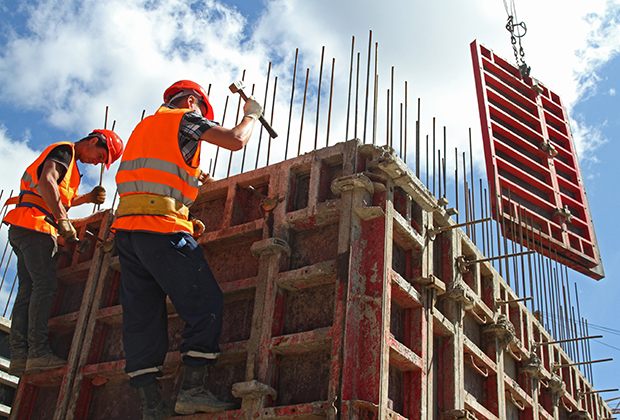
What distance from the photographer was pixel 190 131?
450cm

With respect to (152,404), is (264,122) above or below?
above

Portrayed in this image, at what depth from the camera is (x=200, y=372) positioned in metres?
4.24

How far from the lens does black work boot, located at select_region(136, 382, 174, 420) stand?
4223 millimetres

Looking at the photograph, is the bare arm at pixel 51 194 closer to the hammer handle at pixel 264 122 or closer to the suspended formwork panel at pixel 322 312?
the suspended formwork panel at pixel 322 312

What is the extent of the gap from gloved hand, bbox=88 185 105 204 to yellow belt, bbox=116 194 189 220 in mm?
1887

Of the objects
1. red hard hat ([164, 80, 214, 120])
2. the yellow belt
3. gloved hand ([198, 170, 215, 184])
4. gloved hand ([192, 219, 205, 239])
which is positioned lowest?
the yellow belt

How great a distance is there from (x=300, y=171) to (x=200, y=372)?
5.98ft

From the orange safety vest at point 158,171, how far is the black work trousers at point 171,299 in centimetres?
9

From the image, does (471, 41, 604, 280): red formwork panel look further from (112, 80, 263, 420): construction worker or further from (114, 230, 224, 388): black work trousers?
(114, 230, 224, 388): black work trousers

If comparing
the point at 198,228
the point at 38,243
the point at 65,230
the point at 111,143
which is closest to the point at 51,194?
the point at 65,230

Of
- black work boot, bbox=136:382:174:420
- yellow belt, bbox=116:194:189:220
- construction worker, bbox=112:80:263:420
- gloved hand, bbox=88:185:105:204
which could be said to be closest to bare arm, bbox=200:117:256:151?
construction worker, bbox=112:80:263:420

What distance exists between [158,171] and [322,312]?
1.56 m

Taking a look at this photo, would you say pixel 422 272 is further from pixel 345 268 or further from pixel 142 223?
pixel 142 223

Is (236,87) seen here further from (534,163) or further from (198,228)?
(534,163)
